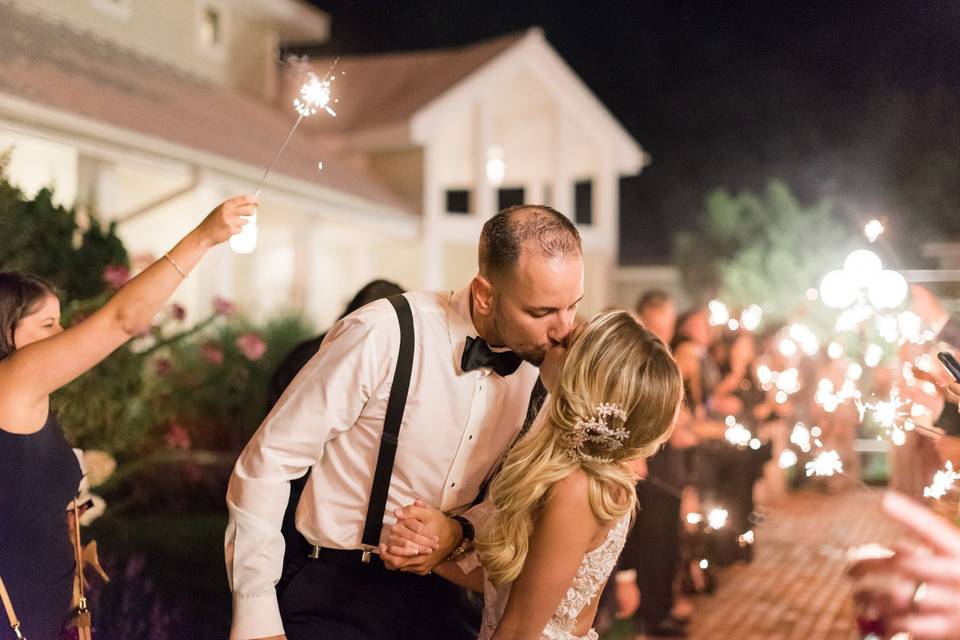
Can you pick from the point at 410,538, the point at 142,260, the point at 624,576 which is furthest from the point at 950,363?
the point at 142,260

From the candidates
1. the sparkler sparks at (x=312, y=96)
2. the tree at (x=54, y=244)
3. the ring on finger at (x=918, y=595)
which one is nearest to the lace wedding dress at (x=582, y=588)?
the ring on finger at (x=918, y=595)

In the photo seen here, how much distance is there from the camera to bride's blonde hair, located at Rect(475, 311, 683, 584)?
204 cm

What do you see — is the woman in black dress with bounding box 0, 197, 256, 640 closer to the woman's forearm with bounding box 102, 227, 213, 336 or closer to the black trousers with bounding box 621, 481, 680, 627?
the woman's forearm with bounding box 102, 227, 213, 336

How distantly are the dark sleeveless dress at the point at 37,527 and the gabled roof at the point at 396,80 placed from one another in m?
9.25

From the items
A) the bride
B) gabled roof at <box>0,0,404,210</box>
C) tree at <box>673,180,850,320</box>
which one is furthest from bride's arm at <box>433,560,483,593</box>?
tree at <box>673,180,850,320</box>

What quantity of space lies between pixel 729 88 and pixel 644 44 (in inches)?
107

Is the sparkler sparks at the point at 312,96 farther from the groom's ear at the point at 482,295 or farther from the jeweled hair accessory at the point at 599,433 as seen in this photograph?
the jeweled hair accessory at the point at 599,433

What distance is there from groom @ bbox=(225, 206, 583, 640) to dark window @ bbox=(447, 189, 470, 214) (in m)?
22.1

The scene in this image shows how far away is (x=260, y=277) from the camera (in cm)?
1107

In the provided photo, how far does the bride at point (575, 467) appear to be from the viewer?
6.56ft

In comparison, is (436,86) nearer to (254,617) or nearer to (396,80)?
(396,80)

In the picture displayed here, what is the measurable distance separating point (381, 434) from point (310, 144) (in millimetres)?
9921

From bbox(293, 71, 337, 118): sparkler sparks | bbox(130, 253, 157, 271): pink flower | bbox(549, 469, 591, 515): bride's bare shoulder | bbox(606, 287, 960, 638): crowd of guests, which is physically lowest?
bbox(606, 287, 960, 638): crowd of guests

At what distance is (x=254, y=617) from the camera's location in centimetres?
198
